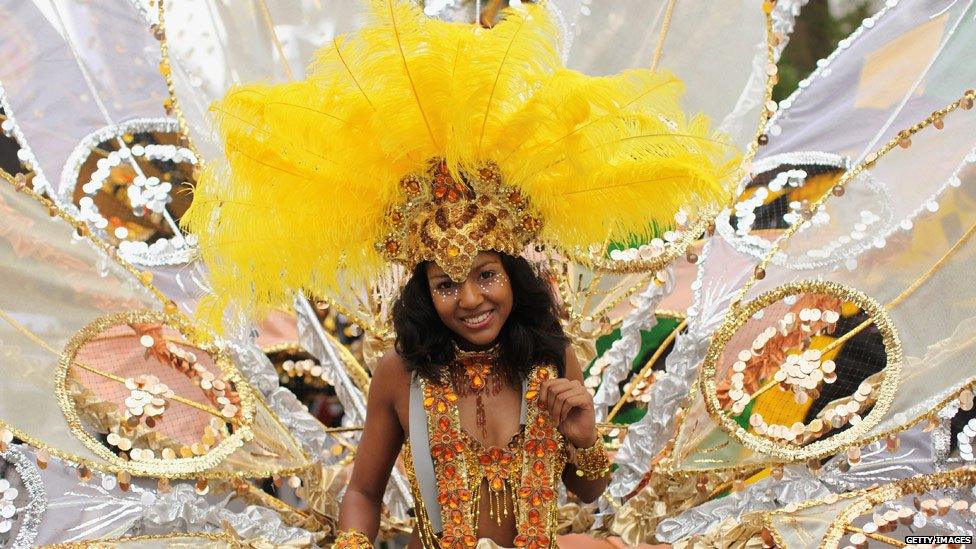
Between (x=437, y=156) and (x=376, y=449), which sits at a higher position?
(x=437, y=156)

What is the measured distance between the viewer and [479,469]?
251cm

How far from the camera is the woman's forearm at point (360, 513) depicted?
260 centimetres

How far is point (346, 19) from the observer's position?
324 centimetres

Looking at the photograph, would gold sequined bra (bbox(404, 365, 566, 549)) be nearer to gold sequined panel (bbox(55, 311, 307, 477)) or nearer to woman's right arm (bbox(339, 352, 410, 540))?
woman's right arm (bbox(339, 352, 410, 540))

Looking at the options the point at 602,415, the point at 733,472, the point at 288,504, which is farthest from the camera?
the point at 602,415

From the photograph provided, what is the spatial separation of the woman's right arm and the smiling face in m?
0.29

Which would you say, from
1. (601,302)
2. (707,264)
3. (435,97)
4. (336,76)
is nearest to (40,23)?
(336,76)

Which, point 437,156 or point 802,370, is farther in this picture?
point 802,370

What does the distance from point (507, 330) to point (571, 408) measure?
264 mm

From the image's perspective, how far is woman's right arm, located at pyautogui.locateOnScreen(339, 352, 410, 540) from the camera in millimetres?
2611

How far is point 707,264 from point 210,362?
61.5 inches

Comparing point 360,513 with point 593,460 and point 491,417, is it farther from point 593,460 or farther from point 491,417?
point 593,460

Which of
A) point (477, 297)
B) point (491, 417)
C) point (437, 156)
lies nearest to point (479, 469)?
point (491, 417)

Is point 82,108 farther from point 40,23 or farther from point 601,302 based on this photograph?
point 601,302
